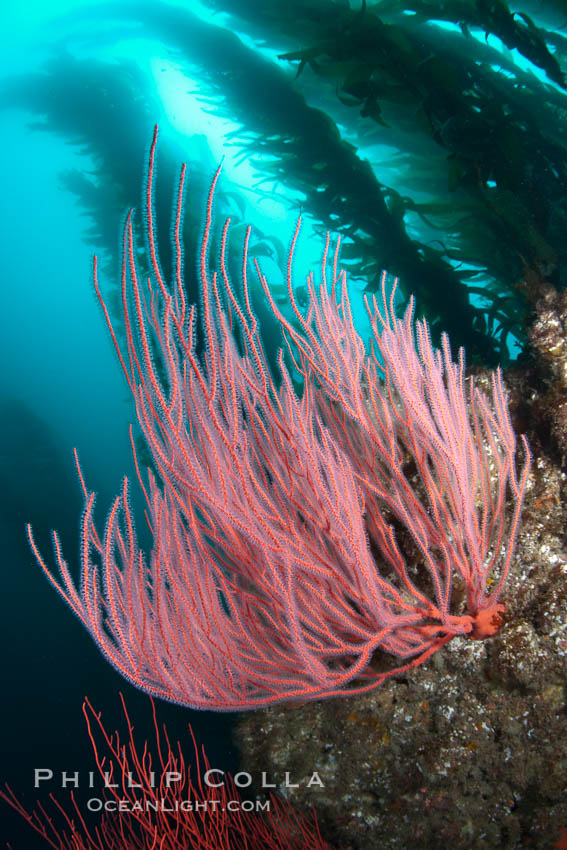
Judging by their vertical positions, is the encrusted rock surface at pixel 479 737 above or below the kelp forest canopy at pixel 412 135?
below

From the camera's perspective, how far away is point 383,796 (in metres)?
2.13

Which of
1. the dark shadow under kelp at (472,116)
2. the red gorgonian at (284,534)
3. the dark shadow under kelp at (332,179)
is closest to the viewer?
the red gorgonian at (284,534)

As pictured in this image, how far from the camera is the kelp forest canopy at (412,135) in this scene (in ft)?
12.0

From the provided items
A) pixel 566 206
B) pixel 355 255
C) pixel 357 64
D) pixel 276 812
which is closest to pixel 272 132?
pixel 357 64

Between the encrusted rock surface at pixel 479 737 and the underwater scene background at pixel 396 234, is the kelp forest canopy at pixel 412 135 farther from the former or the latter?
the encrusted rock surface at pixel 479 737

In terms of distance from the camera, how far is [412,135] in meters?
4.95

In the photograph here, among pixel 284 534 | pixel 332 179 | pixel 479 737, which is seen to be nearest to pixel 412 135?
pixel 332 179

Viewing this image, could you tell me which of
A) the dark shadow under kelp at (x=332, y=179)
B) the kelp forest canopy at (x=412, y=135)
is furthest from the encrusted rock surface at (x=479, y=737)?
the dark shadow under kelp at (x=332, y=179)

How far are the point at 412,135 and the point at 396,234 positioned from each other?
151 centimetres

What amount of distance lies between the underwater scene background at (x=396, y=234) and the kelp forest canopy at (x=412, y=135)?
0.03 metres

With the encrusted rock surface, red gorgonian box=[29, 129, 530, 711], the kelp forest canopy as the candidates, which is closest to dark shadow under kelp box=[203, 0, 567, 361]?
the kelp forest canopy

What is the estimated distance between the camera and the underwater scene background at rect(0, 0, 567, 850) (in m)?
1.91

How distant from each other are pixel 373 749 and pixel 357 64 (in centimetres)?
590

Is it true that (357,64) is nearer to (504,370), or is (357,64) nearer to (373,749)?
(504,370)
